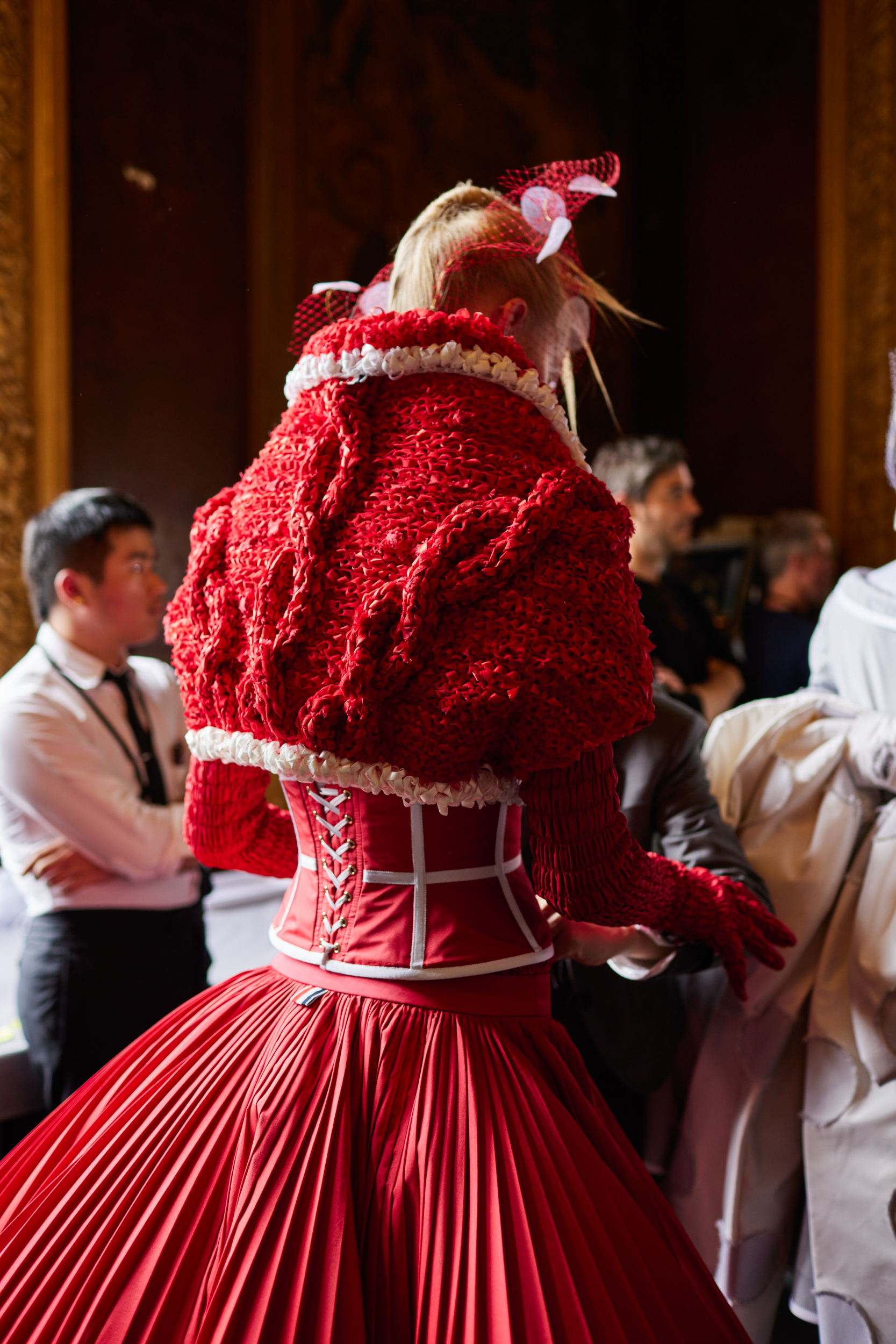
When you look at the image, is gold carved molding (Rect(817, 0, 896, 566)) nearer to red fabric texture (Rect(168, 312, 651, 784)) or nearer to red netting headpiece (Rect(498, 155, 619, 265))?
red netting headpiece (Rect(498, 155, 619, 265))

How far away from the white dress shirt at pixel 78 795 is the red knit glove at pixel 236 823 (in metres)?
0.61

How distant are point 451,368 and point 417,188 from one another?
3.43 meters

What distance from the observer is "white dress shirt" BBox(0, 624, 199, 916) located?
1738mm

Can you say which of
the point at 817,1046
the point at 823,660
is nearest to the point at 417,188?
the point at 823,660

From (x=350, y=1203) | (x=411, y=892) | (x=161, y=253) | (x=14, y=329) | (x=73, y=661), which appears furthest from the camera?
(x=161, y=253)

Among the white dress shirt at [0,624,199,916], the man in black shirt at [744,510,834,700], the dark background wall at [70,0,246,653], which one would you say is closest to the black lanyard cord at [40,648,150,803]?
the white dress shirt at [0,624,199,916]

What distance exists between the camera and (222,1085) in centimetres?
94

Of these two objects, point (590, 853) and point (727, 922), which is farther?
point (727, 922)

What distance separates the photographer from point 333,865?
100cm

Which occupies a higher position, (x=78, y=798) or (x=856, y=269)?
(x=856, y=269)

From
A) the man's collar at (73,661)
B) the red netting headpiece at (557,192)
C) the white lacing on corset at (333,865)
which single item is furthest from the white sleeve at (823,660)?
the man's collar at (73,661)

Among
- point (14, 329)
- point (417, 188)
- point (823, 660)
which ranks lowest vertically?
point (823, 660)

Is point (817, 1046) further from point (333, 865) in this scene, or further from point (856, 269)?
point (856, 269)

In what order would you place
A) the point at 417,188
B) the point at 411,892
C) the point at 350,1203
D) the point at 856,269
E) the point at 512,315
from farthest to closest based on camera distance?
the point at 856,269
the point at 417,188
the point at 512,315
the point at 411,892
the point at 350,1203
